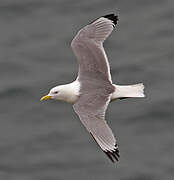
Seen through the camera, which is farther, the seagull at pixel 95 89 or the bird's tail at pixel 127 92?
the bird's tail at pixel 127 92

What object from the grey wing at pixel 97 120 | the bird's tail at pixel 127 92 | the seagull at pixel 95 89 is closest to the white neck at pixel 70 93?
the seagull at pixel 95 89

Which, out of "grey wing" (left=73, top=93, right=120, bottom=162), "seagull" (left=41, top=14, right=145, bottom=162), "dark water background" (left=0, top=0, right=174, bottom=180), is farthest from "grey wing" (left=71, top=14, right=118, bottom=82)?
"dark water background" (left=0, top=0, right=174, bottom=180)

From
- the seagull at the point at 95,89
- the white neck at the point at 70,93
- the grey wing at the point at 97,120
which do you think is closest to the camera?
the grey wing at the point at 97,120

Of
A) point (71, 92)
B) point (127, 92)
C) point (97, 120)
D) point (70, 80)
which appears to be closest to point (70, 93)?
point (71, 92)

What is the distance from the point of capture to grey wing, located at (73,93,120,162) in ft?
28.6

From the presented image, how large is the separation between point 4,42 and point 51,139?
3030 mm

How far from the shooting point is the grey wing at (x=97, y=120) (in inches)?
344

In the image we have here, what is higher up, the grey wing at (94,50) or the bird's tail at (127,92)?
the grey wing at (94,50)

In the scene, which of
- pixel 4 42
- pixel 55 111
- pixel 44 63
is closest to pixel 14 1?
pixel 4 42

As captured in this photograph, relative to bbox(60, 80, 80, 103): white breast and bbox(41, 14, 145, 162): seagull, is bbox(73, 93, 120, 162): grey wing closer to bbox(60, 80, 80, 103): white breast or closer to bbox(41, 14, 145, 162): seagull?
bbox(41, 14, 145, 162): seagull

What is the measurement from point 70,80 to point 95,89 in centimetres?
368

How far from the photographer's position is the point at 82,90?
9.64 meters

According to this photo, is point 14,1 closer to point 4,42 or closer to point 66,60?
point 4,42

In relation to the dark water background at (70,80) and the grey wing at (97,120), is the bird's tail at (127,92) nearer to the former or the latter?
the grey wing at (97,120)
